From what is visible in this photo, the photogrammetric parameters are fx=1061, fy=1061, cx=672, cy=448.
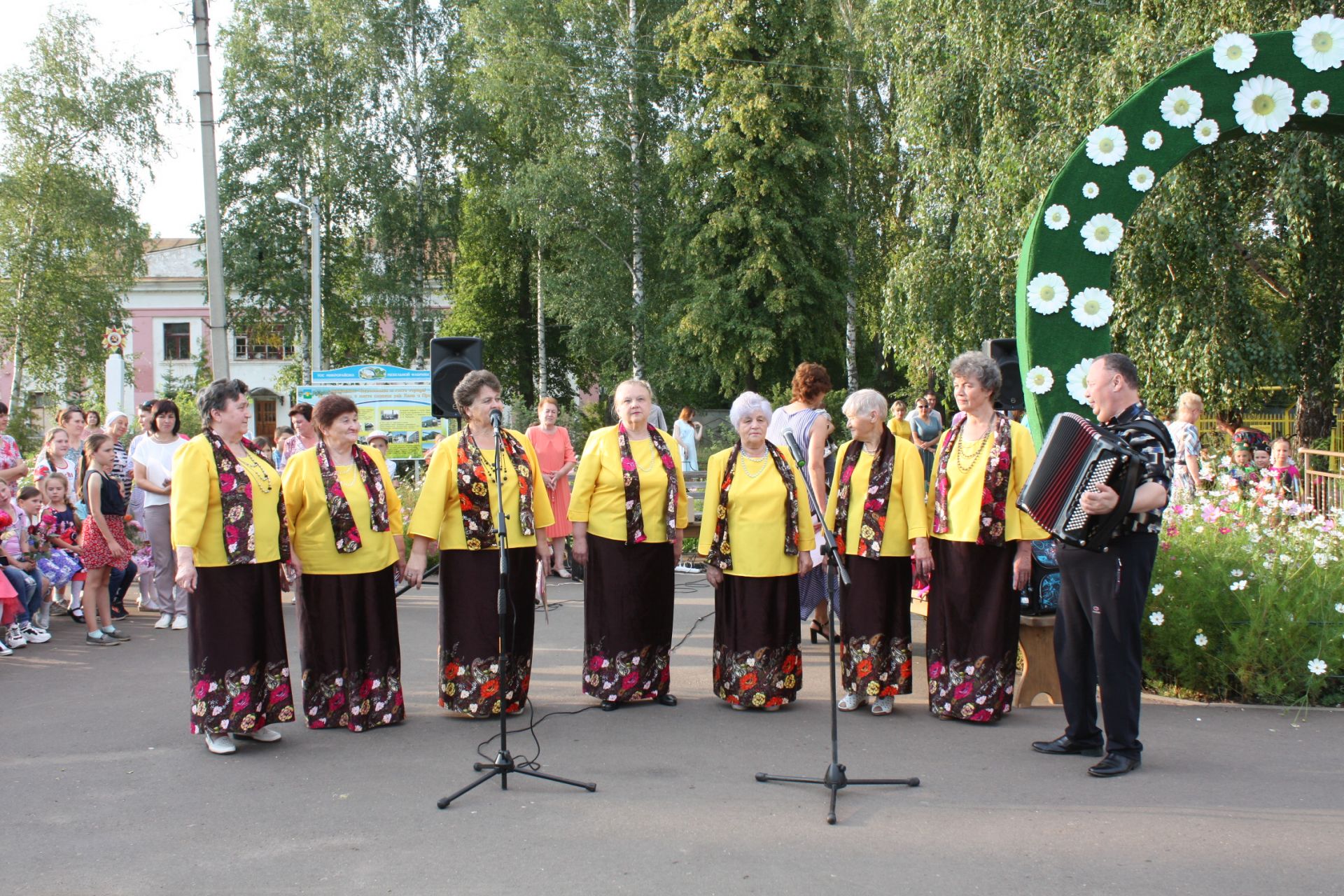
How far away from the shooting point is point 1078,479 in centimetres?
461

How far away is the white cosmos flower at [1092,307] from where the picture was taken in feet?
21.8

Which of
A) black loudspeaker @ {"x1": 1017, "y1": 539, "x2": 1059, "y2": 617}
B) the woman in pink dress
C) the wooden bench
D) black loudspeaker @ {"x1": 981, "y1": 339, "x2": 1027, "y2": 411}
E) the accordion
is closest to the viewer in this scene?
the accordion

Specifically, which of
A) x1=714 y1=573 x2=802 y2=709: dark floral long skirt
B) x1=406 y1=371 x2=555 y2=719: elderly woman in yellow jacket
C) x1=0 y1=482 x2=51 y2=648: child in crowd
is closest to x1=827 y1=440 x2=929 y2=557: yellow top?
x1=714 y1=573 x2=802 y2=709: dark floral long skirt

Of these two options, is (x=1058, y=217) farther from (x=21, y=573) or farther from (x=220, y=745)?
(x=21, y=573)

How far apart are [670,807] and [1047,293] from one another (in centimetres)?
409

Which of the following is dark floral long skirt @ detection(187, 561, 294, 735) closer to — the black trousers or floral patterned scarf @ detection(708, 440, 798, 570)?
floral patterned scarf @ detection(708, 440, 798, 570)

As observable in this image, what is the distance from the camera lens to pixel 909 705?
6.11 metres

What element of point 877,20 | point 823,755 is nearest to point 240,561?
point 823,755

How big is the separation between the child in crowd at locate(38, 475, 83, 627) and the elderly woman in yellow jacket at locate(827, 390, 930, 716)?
620cm

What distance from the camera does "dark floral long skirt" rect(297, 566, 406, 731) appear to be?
5543 mm

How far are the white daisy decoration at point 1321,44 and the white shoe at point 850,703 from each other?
4823 millimetres

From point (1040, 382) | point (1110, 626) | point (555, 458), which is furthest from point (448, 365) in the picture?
point (1110, 626)

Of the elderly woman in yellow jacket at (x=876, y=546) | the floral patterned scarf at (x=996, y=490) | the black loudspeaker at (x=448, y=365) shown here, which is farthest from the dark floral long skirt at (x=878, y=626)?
the black loudspeaker at (x=448, y=365)

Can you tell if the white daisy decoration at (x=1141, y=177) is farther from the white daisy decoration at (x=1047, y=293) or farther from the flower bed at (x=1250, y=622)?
the flower bed at (x=1250, y=622)
